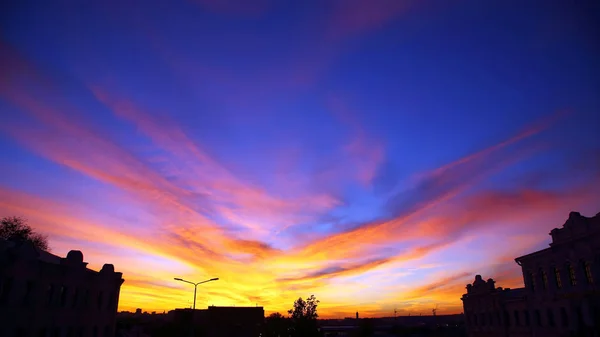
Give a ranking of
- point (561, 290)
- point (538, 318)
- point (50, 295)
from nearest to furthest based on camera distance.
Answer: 1. point (50, 295)
2. point (561, 290)
3. point (538, 318)

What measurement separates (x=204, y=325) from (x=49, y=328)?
3796 inches

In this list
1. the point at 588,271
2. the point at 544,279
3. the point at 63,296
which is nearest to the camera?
the point at 588,271

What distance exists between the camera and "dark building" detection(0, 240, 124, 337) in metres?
32.6

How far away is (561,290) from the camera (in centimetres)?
4116

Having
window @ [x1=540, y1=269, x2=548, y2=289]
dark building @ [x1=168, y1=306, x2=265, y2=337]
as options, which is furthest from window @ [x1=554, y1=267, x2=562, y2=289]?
dark building @ [x1=168, y1=306, x2=265, y2=337]

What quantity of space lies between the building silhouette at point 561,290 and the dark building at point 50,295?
50614 mm

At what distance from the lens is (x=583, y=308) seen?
37.9 metres

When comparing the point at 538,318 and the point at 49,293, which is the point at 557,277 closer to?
the point at 538,318

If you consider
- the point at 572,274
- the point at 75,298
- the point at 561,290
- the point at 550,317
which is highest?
the point at 572,274

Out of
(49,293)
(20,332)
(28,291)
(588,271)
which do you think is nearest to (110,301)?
(49,293)

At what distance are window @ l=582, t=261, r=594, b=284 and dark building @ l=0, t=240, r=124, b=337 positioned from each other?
50.8 metres

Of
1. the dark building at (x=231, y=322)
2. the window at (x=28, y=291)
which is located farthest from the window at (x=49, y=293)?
the dark building at (x=231, y=322)

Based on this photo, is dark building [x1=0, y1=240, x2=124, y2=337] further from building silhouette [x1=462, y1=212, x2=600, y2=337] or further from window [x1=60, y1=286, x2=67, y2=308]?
building silhouette [x1=462, y1=212, x2=600, y2=337]

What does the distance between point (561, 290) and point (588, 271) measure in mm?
4875
